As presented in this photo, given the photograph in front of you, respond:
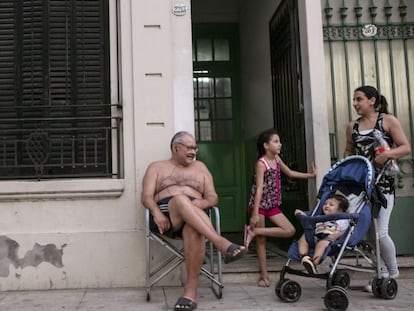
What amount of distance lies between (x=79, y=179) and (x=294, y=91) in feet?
8.46

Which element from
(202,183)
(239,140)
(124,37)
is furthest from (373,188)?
(239,140)

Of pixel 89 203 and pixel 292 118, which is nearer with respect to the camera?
pixel 89 203

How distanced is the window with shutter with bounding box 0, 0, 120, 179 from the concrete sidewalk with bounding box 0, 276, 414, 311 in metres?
1.18

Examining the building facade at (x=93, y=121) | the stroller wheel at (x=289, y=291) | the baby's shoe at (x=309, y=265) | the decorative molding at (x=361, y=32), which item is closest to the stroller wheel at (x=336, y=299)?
the baby's shoe at (x=309, y=265)

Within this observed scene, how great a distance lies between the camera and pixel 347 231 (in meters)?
4.12

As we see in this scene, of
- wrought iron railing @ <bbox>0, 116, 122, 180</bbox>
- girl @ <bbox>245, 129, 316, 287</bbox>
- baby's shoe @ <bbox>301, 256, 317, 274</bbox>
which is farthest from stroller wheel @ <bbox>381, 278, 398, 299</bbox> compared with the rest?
wrought iron railing @ <bbox>0, 116, 122, 180</bbox>

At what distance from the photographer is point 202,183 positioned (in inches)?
184

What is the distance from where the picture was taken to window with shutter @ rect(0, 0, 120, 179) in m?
5.27

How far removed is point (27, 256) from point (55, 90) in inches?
66.0

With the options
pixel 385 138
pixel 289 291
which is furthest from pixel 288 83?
pixel 289 291

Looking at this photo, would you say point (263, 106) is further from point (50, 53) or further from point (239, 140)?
point (50, 53)

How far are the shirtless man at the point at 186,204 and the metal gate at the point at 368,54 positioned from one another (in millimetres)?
1955

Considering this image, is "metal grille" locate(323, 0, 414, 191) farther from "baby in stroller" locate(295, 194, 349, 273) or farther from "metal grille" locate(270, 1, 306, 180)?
"baby in stroller" locate(295, 194, 349, 273)

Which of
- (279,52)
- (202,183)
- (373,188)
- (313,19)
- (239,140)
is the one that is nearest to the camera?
(373,188)
